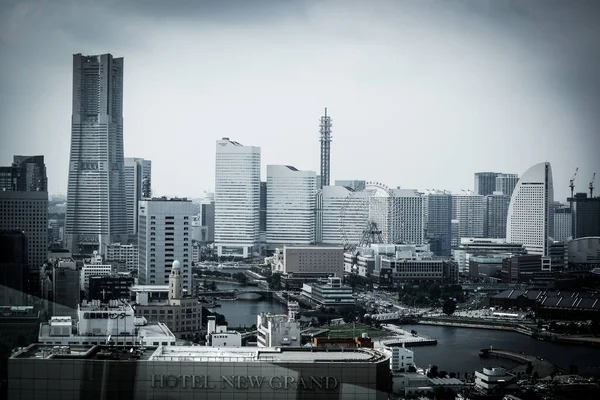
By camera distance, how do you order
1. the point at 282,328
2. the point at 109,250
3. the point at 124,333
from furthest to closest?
the point at 109,250 → the point at 282,328 → the point at 124,333

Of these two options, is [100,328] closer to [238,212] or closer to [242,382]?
[242,382]

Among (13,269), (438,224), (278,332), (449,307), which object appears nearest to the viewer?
(13,269)

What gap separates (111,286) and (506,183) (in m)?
7.19

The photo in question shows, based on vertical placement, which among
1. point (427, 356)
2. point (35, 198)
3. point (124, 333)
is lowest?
point (427, 356)

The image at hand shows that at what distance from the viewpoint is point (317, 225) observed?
69.3 ft

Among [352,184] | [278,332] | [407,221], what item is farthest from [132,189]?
[278,332]

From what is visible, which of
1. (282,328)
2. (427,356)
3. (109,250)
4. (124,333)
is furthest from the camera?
(109,250)

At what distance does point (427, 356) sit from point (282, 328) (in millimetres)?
2004

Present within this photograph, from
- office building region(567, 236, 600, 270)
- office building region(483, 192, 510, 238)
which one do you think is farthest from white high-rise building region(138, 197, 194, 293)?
office building region(483, 192, 510, 238)

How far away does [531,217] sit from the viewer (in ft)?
55.4

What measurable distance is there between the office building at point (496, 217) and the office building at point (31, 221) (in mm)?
10640

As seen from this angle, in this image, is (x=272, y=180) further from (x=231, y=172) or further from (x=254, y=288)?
(x=254, y=288)

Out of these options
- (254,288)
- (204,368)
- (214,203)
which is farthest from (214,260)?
(204,368)

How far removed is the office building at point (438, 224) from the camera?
61.7 feet
